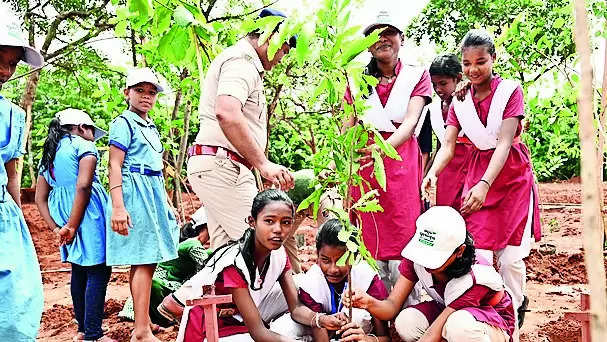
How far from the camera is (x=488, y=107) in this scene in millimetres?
3531

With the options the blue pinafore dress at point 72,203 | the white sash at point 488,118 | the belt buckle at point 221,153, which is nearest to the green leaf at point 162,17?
the belt buckle at point 221,153

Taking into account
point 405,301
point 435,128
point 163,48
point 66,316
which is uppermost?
point 163,48

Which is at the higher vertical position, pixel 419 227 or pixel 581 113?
pixel 581 113

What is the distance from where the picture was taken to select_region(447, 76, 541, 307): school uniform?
348cm

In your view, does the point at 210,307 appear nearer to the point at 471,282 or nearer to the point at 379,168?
the point at 379,168

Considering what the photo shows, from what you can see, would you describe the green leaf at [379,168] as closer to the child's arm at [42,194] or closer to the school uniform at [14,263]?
the school uniform at [14,263]

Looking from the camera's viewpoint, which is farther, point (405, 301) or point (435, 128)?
point (435, 128)

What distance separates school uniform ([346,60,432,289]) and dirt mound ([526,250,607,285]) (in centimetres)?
265

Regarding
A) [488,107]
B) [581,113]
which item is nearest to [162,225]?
[488,107]

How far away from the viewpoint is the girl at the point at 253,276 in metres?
3.17

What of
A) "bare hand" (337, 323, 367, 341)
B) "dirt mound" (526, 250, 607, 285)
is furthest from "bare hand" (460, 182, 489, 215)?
"dirt mound" (526, 250, 607, 285)

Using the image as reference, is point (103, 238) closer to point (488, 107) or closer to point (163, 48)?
point (163, 48)

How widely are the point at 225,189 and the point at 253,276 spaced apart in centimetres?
43

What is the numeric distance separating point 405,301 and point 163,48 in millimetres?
1763
